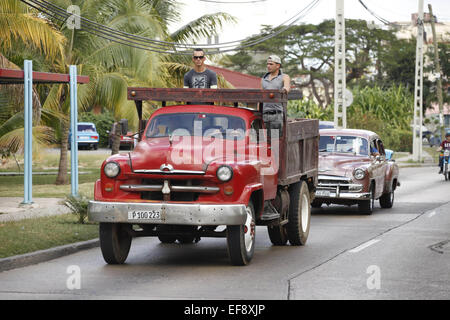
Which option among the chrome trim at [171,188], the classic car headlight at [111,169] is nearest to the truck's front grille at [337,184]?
the chrome trim at [171,188]

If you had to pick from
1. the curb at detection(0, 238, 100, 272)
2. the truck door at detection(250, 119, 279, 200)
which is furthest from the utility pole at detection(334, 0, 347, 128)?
the curb at detection(0, 238, 100, 272)

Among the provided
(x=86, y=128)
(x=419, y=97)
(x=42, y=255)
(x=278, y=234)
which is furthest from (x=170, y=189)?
(x=86, y=128)

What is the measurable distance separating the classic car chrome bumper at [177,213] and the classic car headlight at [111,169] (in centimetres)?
43

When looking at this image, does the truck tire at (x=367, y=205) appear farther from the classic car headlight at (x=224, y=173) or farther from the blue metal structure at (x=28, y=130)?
the classic car headlight at (x=224, y=173)

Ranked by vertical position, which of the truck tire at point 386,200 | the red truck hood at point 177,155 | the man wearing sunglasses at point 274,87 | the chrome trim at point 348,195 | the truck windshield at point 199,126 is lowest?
the truck tire at point 386,200

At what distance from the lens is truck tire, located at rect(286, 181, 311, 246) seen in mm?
12781

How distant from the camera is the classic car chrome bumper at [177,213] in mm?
10102

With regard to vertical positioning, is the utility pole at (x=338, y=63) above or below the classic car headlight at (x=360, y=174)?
above

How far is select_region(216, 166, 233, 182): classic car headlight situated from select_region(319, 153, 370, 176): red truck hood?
8127 millimetres

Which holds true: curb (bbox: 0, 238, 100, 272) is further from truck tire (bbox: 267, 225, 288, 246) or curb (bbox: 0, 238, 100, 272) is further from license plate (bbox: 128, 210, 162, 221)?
truck tire (bbox: 267, 225, 288, 246)

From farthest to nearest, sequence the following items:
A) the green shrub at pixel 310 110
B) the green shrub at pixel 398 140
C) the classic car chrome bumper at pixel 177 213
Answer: the green shrub at pixel 398 140 → the green shrub at pixel 310 110 → the classic car chrome bumper at pixel 177 213

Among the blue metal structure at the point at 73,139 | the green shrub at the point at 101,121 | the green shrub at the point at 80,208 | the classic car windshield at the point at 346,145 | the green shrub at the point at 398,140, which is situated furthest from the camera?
the green shrub at the point at 101,121

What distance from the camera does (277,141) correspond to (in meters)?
12.0

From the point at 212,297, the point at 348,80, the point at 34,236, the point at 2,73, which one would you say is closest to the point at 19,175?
the point at 2,73
